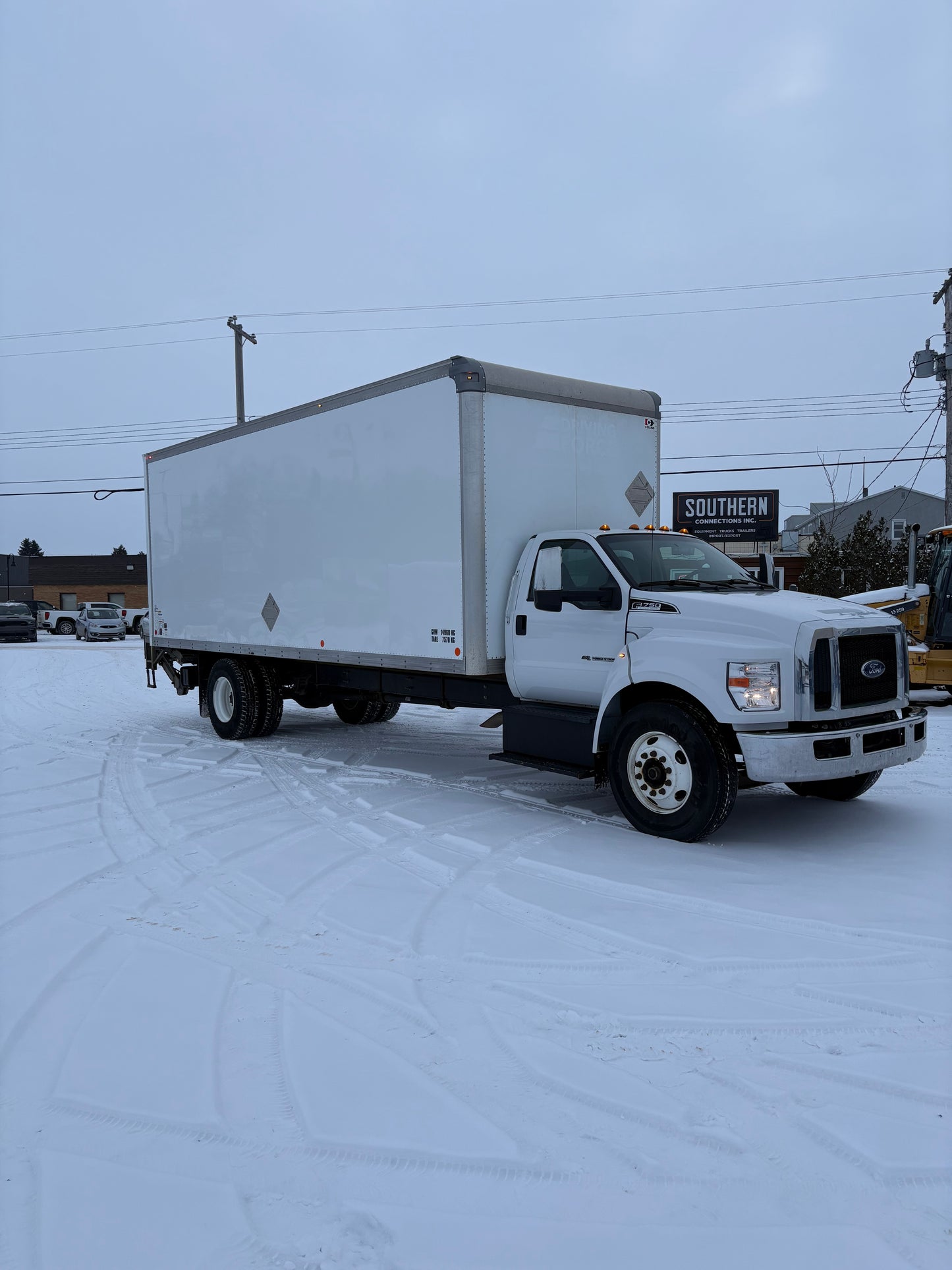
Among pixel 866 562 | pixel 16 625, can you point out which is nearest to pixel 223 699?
pixel 866 562

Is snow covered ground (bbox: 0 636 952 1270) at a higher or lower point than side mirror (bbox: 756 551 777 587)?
lower

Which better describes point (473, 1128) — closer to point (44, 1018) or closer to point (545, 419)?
point (44, 1018)

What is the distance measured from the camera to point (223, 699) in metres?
11.8

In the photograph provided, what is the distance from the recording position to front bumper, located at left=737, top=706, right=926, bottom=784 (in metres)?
6.10

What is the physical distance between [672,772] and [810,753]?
92 cm

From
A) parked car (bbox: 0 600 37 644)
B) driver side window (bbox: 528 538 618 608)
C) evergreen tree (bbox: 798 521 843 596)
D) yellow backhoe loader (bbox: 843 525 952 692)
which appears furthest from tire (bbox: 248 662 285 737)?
parked car (bbox: 0 600 37 644)

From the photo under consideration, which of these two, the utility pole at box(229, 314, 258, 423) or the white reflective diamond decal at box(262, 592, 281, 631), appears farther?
the utility pole at box(229, 314, 258, 423)

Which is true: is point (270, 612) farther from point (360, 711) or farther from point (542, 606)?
point (542, 606)

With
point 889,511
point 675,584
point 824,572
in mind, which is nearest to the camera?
point 675,584

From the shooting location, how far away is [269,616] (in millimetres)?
10484

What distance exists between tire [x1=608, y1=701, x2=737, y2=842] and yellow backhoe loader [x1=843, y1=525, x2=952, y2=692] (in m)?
9.05

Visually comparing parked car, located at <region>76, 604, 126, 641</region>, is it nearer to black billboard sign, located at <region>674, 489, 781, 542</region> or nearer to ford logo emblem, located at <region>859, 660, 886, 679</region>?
black billboard sign, located at <region>674, 489, 781, 542</region>

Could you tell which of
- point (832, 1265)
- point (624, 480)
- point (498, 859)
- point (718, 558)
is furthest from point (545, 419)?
point (832, 1265)

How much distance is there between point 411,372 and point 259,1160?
6.37 m
